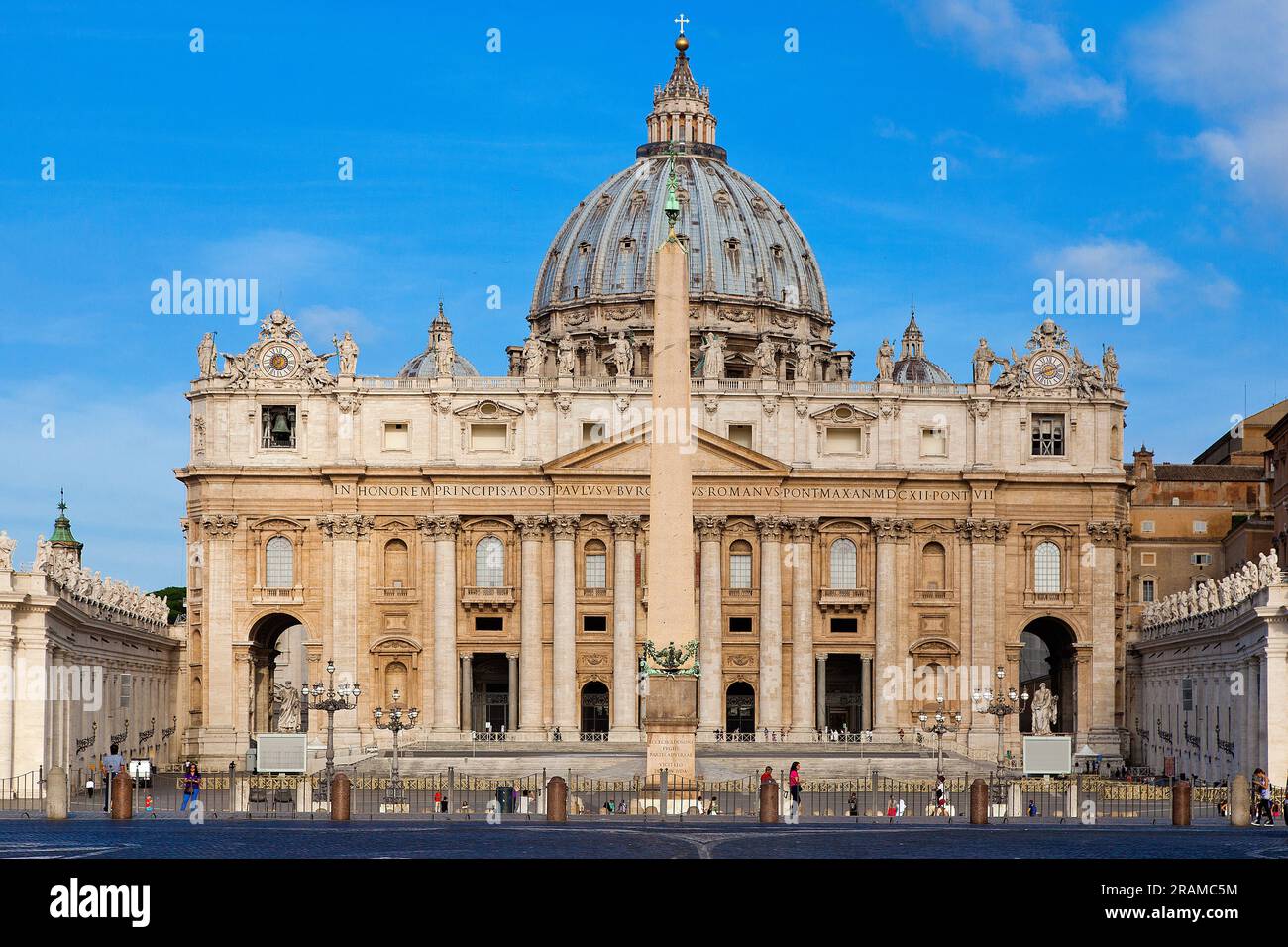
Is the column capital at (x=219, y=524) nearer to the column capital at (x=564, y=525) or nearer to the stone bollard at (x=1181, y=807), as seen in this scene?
the column capital at (x=564, y=525)

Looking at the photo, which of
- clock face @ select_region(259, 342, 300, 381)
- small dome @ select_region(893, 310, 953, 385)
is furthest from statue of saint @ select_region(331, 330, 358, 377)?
small dome @ select_region(893, 310, 953, 385)

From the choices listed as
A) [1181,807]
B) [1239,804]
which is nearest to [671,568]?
[1181,807]

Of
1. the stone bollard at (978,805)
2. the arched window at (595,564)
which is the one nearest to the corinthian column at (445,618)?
the arched window at (595,564)

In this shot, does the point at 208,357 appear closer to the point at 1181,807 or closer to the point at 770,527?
the point at 770,527

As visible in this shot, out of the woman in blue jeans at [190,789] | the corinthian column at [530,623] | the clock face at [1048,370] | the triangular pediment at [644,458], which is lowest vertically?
the woman in blue jeans at [190,789]

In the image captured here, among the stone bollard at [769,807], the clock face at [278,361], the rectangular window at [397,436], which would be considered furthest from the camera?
the rectangular window at [397,436]

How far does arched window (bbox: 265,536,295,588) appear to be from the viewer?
324 ft

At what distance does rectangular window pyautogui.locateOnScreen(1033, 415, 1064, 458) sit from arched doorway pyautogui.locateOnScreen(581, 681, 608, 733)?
2166cm

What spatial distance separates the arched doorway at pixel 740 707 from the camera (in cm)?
10031

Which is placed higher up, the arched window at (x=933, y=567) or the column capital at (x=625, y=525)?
the column capital at (x=625, y=525)

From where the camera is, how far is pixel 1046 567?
10038 centimetres

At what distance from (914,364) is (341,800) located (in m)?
93.6

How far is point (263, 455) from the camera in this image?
98250mm

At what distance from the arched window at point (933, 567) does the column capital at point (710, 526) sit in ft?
29.4
